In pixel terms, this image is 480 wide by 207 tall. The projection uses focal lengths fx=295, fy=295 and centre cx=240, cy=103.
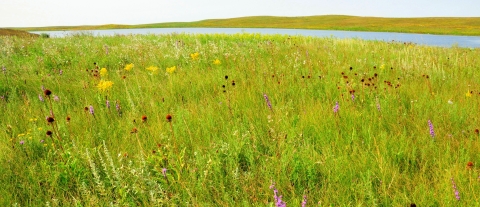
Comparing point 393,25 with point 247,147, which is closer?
point 247,147

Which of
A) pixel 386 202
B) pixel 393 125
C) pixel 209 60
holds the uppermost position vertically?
pixel 209 60

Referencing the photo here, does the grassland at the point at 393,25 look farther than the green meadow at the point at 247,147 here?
Yes

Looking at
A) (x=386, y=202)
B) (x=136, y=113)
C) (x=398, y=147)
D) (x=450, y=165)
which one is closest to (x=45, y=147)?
(x=136, y=113)

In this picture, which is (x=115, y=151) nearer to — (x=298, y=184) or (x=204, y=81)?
(x=298, y=184)

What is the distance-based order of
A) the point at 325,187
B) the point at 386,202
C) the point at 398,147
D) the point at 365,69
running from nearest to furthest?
the point at 386,202 < the point at 325,187 < the point at 398,147 < the point at 365,69

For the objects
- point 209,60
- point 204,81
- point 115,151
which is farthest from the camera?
point 209,60

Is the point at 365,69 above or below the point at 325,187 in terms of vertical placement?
above

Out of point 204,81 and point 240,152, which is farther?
point 204,81

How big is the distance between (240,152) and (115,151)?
38.2 inches

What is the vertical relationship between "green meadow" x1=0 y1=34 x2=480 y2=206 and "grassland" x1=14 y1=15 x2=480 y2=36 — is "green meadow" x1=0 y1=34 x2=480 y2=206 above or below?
below

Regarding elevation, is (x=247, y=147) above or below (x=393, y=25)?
below

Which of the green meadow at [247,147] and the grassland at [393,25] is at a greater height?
the grassland at [393,25]

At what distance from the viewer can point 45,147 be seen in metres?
2.39

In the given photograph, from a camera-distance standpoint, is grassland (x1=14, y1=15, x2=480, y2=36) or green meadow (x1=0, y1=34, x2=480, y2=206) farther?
grassland (x1=14, y1=15, x2=480, y2=36)
